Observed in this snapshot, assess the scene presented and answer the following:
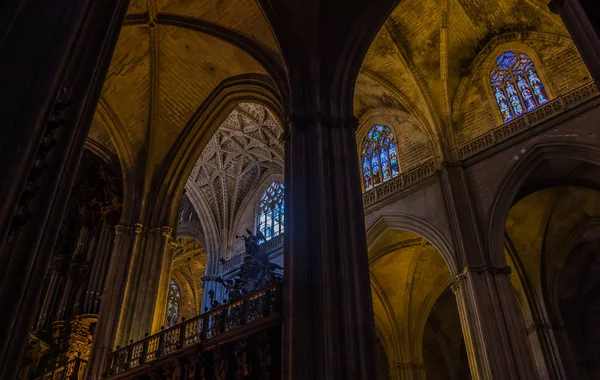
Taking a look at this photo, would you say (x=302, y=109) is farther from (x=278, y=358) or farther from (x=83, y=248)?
(x=83, y=248)

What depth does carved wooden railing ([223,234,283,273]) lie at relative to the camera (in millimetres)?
16994

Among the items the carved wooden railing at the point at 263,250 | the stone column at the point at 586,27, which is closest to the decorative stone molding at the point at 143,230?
the carved wooden railing at the point at 263,250

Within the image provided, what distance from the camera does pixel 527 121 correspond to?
1234cm

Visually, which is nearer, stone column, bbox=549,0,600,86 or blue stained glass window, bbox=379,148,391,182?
stone column, bbox=549,0,600,86

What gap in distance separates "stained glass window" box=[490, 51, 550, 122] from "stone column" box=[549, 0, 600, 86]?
8.08 meters

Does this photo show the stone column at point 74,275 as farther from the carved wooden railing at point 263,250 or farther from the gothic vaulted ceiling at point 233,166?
the gothic vaulted ceiling at point 233,166

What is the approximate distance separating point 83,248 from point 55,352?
10.1 ft

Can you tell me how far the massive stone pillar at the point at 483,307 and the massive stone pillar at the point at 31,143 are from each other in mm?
8865

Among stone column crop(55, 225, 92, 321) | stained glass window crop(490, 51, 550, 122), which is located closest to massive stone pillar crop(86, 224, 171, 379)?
stone column crop(55, 225, 92, 321)

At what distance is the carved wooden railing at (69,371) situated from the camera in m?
10.3

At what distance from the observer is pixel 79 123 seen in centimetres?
446

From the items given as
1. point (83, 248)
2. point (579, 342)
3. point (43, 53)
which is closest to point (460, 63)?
point (579, 342)

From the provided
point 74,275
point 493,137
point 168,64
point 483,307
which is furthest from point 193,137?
point 483,307

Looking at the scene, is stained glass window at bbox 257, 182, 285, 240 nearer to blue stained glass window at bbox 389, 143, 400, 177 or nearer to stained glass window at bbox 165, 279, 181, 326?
blue stained glass window at bbox 389, 143, 400, 177
